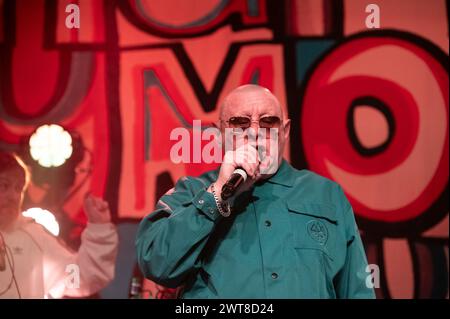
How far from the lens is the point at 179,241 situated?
1.62m

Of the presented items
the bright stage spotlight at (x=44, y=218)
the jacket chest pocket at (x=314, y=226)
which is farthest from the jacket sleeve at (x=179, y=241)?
the bright stage spotlight at (x=44, y=218)

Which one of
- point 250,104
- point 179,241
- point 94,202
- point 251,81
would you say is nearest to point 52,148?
point 94,202

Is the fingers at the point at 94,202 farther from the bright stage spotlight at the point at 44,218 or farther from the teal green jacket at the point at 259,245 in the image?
the teal green jacket at the point at 259,245

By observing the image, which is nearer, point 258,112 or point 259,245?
point 259,245

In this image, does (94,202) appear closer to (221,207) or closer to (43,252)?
(43,252)

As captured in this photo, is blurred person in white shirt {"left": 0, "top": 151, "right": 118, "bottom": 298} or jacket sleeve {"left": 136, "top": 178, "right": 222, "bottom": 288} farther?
blurred person in white shirt {"left": 0, "top": 151, "right": 118, "bottom": 298}

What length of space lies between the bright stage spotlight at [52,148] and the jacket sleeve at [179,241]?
4.53ft

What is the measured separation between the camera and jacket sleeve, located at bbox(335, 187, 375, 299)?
173cm

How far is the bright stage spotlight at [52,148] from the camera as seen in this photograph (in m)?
2.97

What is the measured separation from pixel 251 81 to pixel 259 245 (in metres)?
1.40

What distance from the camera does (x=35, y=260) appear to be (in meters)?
2.74

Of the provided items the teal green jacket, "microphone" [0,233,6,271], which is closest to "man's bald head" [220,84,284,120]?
the teal green jacket

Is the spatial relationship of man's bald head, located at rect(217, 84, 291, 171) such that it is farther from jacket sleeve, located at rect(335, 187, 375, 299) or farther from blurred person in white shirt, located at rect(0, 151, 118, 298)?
blurred person in white shirt, located at rect(0, 151, 118, 298)
